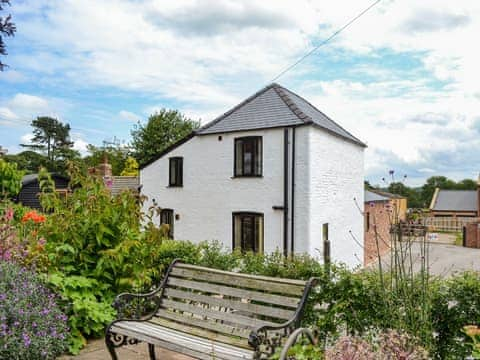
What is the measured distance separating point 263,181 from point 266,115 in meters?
2.38

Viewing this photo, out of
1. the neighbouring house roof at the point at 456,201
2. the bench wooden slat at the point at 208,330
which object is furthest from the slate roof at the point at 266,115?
the neighbouring house roof at the point at 456,201

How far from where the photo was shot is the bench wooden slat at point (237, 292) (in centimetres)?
324

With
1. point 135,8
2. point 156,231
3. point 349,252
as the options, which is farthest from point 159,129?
point 156,231

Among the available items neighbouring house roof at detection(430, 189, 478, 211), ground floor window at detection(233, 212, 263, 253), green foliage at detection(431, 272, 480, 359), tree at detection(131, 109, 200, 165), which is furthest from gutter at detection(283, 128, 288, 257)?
neighbouring house roof at detection(430, 189, 478, 211)

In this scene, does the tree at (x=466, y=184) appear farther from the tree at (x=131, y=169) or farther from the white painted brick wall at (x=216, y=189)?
the white painted brick wall at (x=216, y=189)

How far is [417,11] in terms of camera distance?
7.23 meters

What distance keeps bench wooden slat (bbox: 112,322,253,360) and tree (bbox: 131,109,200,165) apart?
1107 inches

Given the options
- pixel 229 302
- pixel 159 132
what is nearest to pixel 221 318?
pixel 229 302

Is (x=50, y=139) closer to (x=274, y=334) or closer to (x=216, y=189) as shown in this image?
(x=216, y=189)

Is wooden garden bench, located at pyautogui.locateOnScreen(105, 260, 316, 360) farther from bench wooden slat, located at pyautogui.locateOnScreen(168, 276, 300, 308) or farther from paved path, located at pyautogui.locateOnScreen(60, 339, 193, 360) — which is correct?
paved path, located at pyautogui.locateOnScreen(60, 339, 193, 360)

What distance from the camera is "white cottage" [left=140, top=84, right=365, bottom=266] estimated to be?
1235 centimetres

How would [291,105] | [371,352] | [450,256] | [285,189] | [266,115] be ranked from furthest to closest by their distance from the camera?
1. [450,256]
2. [266,115]
3. [291,105]
4. [285,189]
5. [371,352]

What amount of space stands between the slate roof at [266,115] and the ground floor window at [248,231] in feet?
10.1

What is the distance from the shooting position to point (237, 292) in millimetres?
3559
